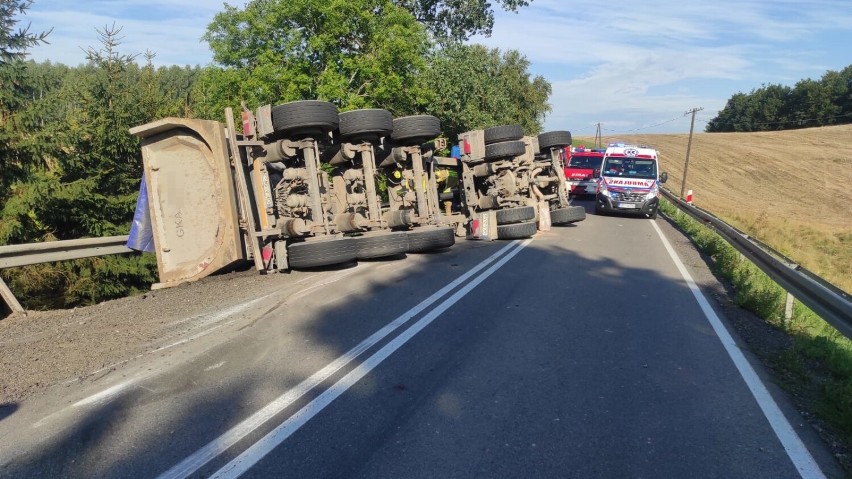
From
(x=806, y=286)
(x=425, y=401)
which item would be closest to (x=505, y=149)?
(x=806, y=286)

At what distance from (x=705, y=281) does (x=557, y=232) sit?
5.99 metres

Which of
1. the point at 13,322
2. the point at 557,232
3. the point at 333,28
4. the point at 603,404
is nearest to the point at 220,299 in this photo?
the point at 13,322

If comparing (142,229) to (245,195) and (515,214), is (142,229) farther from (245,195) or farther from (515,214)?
(515,214)

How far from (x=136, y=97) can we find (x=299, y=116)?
21.7ft

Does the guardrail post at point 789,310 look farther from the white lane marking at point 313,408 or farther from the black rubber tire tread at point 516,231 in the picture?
the black rubber tire tread at point 516,231

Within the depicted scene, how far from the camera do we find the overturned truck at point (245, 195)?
860 centimetres

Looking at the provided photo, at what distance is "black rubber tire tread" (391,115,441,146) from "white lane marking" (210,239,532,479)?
4.96 metres

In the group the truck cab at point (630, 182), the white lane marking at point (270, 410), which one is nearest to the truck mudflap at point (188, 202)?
the white lane marking at point (270, 410)

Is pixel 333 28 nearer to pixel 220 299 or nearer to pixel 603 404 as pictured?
pixel 220 299

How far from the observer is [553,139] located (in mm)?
15930

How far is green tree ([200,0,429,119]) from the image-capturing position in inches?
783

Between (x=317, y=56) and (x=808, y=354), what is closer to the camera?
(x=808, y=354)

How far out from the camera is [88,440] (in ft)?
12.4

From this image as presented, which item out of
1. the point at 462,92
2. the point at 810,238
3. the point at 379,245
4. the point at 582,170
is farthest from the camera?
the point at 582,170
